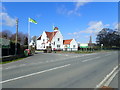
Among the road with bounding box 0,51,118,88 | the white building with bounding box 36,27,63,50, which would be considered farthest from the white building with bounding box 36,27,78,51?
the road with bounding box 0,51,118,88

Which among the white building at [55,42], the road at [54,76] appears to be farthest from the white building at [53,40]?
the road at [54,76]

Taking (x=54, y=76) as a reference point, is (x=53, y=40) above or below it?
above

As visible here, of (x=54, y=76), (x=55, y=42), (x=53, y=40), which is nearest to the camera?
(x=54, y=76)

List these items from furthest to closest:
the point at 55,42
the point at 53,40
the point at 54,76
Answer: the point at 55,42 < the point at 53,40 < the point at 54,76

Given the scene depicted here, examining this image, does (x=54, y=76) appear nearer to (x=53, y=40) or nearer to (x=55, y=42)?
(x=53, y=40)

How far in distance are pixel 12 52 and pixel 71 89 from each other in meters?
21.1

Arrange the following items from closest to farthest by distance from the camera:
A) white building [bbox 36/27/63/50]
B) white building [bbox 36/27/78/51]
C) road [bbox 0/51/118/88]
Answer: road [bbox 0/51/118/88]
white building [bbox 36/27/63/50]
white building [bbox 36/27/78/51]

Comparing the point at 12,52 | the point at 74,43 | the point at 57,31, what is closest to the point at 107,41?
the point at 74,43

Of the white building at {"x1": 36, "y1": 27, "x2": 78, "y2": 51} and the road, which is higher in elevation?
the white building at {"x1": 36, "y1": 27, "x2": 78, "y2": 51}

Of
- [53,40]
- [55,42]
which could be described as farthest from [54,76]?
[55,42]

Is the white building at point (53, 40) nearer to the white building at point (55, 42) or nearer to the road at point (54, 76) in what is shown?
the white building at point (55, 42)

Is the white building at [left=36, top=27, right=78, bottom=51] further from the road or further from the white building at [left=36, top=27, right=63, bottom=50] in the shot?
the road

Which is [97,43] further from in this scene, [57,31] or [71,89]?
[71,89]

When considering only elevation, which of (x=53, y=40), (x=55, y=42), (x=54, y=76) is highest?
(x=53, y=40)
